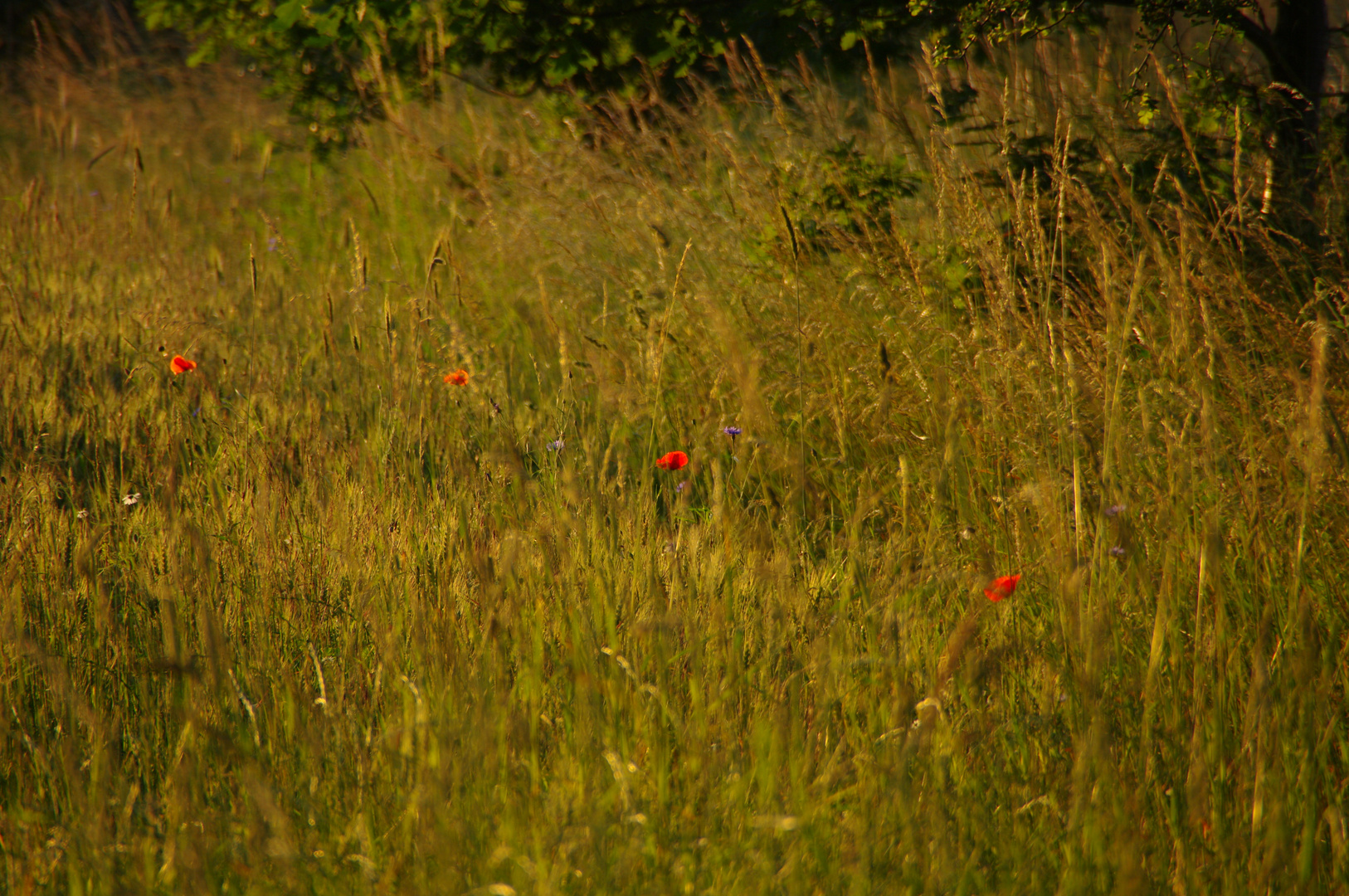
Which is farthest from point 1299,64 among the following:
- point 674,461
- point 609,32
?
point 609,32

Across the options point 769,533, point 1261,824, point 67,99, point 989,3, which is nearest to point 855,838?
point 1261,824

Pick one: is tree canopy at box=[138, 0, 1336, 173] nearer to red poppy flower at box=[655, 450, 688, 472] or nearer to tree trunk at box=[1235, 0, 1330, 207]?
tree trunk at box=[1235, 0, 1330, 207]

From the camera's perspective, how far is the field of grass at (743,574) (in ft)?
3.78

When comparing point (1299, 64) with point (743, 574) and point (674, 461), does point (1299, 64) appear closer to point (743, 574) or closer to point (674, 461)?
point (674, 461)

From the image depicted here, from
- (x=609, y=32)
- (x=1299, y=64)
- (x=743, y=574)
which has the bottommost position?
(x=743, y=574)

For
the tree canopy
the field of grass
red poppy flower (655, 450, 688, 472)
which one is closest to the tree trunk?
the tree canopy

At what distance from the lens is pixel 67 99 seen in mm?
7871

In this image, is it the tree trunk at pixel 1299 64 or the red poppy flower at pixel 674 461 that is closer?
the red poppy flower at pixel 674 461

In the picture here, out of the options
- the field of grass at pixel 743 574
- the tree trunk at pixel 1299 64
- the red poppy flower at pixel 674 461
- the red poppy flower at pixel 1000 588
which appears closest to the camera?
the field of grass at pixel 743 574

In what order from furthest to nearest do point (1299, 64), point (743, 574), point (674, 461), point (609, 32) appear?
point (609, 32) → point (1299, 64) → point (674, 461) → point (743, 574)

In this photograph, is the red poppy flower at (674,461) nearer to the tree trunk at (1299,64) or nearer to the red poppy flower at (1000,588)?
the red poppy flower at (1000,588)

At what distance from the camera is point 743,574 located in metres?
1.77

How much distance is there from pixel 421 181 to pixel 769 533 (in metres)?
3.70

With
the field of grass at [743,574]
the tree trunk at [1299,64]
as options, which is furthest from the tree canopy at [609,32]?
the field of grass at [743,574]
